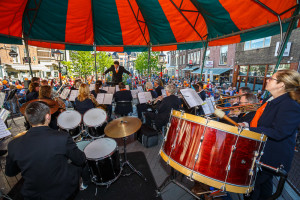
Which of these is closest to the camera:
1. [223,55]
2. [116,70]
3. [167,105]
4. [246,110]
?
[246,110]

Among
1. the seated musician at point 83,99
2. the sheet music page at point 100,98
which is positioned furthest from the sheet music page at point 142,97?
the seated musician at point 83,99

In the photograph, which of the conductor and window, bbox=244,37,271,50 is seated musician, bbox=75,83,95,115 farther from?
window, bbox=244,37,271,50

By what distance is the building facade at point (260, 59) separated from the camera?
11.8m

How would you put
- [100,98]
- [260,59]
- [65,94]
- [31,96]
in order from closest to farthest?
[31,96]
[100,98]
[65,94]
[260,59]

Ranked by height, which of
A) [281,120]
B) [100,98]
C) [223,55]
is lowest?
[100,98]

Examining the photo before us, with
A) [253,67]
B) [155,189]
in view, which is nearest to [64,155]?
[155,189]

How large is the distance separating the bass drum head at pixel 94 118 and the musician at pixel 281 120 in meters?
3.11

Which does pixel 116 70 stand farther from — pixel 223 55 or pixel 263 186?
pixel 223 55

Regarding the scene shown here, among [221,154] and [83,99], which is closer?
[221,154]

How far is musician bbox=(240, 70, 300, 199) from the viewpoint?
1.60 meters

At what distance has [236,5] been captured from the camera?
11.2 ft

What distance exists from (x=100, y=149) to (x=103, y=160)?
23cm

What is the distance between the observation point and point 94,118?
141 inches

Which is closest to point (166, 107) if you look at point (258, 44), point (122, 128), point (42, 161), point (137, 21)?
point (122, 128)
